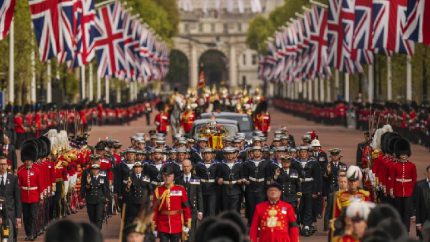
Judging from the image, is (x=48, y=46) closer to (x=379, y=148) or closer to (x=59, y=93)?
(x=379, y=148)

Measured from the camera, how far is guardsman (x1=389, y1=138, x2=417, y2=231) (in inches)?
970

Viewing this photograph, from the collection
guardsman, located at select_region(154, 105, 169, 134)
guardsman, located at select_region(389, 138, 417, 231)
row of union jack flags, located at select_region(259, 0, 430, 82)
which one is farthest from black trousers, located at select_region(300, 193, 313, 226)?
guardsman, located at select_region(154, 105, 169, 134)

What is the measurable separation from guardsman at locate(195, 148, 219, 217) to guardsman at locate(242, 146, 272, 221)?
0.59m

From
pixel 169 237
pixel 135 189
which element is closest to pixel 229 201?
pixel 135 189

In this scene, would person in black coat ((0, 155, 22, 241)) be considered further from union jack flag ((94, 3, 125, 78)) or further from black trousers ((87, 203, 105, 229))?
A: union jack flag ((94, 3, 125, 78))

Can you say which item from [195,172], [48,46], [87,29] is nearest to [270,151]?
[195,172]

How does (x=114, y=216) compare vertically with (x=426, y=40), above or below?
below

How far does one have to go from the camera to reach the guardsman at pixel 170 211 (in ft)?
69.1

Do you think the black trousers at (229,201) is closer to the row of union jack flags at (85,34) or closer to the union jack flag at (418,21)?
the union jack flag at (418,21)

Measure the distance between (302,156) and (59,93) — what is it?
56.8 meters

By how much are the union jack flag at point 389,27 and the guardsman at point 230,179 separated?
2123 centimetres

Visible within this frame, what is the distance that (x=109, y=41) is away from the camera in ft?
214

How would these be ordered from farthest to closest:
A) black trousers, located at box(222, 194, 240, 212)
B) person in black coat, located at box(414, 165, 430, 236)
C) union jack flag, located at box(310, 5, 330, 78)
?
union jack flag, located at box(310, 5, 330, 78) → black trousers, located at box(222, 194, 240, 212) → person in black coat, located at box(414, 165, 430, 236)

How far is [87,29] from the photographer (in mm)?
55844
